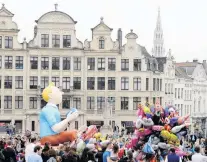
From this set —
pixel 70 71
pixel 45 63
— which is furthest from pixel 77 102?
pixel 45 63

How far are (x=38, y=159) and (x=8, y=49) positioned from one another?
125 ft

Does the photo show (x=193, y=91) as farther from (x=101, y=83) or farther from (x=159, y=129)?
(x=159, y=129)

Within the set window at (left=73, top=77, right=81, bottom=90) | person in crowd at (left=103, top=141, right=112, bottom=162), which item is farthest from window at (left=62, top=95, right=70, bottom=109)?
person in crowd at (left=103, top=141, right=112, bottom=162)

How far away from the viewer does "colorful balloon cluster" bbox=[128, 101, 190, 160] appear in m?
17.2

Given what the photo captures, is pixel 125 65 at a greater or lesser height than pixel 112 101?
greater

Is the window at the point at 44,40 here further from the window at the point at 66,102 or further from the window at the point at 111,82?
the window at the point at 111,82

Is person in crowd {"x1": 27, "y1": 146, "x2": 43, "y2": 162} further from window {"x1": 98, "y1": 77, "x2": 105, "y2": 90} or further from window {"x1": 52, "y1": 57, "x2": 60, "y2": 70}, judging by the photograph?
window {"x1": 98, "y1": 77, "x2": 105, "y2": 90}

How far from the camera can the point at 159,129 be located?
57.0 ft

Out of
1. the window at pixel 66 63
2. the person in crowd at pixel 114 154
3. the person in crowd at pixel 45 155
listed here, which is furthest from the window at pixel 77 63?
the person in crowd at pixel 114 154

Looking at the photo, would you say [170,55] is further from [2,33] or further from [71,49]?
[2,33]

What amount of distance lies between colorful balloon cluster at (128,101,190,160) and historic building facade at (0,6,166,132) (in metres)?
33.8

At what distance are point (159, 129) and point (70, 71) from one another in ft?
118

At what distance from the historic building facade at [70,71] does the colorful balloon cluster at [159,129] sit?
33.8 m

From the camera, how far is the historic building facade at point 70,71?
52.0 m
